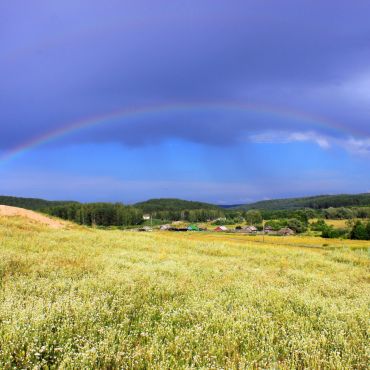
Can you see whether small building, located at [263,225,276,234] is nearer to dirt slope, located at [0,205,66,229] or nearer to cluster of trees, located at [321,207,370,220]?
cluster of trees, located at [321,207,370,220]

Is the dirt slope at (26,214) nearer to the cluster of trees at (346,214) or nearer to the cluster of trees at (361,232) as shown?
the cluster of trees at (361,232)

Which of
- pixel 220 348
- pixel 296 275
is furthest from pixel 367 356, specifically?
pixel 296 275

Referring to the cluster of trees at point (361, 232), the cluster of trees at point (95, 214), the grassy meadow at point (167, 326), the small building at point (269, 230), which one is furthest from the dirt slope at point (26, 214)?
the cluster of trees at point (95, 214)

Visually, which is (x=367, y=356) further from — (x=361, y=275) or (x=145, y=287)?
(x=361, y=275)

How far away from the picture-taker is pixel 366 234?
307ft

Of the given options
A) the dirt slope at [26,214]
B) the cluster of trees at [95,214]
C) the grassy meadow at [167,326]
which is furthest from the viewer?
the cluster of trees at [95,214]

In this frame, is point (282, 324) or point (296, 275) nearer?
point (282, 324)

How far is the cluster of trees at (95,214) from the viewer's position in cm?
16844

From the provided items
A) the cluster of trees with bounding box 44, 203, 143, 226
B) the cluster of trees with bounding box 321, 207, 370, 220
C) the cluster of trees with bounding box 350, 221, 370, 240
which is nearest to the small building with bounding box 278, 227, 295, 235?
the cluster of trees with bounding box 350, 221, 370, 240

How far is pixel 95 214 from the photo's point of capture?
6722 inches

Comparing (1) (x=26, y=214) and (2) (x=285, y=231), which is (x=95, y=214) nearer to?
(2) (x=285, y=231)

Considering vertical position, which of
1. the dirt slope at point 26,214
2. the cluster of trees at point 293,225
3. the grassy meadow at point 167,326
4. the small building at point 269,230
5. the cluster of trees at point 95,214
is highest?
the dirt slope at point 26,214

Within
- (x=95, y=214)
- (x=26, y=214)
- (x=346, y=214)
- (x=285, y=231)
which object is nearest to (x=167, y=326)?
(x=26, y=214)

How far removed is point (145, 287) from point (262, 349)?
3933mm
